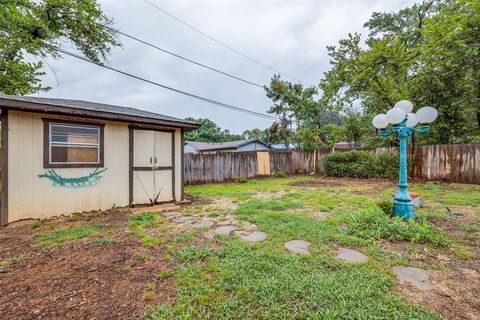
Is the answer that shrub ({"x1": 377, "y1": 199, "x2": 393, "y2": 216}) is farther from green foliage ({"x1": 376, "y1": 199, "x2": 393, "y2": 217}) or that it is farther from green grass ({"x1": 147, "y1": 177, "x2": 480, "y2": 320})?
green grass ({"x1": 147, "y1": 177, "x2": 480, "y2": 320})

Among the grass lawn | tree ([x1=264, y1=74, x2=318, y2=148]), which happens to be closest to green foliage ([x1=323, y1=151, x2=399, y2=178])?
the grass lawn

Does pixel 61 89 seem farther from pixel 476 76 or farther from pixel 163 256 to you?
pixel 476 76

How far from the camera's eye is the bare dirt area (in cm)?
156

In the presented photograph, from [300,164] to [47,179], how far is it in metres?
11.3

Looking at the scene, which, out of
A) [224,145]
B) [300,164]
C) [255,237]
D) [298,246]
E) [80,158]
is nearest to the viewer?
[298,246]

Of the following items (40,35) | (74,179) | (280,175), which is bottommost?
(280,175)

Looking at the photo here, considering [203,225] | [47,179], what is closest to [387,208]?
[203,225]

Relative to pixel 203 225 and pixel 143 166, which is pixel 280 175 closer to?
pixel 143 166

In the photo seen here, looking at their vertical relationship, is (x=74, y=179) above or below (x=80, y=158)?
below

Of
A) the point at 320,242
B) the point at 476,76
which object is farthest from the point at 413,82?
the point at 320,242

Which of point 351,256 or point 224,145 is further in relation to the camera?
point 224,145

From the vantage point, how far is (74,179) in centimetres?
420

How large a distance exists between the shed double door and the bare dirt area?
2.09 m

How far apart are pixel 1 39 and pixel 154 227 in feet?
32.0
